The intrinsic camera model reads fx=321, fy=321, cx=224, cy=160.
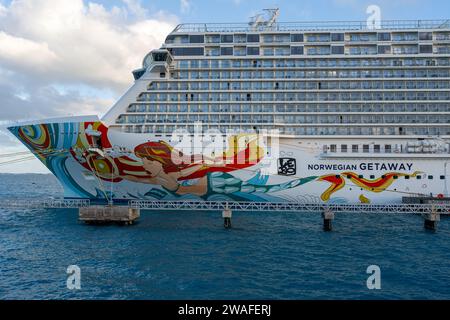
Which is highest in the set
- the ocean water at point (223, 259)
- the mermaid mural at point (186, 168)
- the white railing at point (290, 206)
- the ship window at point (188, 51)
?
the ship window at point (188, 51)

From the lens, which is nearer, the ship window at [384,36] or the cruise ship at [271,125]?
the cruise ship at [271,125]

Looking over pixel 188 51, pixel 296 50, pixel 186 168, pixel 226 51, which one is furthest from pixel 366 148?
pixel 188 51

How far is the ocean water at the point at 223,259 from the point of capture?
12523mm

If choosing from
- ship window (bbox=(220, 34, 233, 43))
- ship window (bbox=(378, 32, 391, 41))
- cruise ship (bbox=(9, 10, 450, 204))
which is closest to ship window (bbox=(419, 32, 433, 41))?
cruise ship (bbox=(9, 10, 450, 204))

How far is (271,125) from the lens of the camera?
2816 centimetres

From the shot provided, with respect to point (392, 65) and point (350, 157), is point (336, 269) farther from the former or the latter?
point (392, 65)

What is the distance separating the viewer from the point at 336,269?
48.3 feet

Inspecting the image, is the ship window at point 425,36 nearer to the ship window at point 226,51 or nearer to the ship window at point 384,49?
the ship window at point 384,49

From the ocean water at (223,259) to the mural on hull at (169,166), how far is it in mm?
2491

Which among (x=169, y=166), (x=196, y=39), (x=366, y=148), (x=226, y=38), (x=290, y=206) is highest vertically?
(x=226, y=38)

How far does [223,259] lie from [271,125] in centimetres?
1513

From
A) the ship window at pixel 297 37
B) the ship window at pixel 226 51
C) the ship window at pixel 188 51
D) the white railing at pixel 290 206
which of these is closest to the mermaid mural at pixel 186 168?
the white railing at pixel 290 206

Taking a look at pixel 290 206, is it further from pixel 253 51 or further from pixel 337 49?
pixel 337 49
